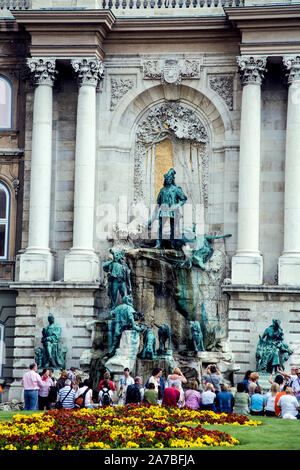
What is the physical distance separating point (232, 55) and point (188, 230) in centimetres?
660

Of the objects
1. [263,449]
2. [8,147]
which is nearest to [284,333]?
[8,147]

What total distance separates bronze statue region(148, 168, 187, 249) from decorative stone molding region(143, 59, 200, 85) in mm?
3484

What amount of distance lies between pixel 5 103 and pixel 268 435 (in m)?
22.9

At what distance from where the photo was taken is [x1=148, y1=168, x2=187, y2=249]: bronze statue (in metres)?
41.7

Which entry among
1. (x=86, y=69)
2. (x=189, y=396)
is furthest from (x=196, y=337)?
(x=86, y=69)

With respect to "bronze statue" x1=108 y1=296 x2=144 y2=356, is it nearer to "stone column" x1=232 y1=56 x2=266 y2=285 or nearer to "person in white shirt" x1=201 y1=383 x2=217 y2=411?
"stone column" x1=232 y1=56 x2=266 y2=285

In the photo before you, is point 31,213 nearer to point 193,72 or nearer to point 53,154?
point 53,154

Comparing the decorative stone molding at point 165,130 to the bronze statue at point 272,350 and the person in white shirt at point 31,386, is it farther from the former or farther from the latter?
the person in white shirt at point 31,386

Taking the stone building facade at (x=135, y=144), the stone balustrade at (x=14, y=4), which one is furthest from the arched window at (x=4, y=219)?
the stone balustrade at (x=14, y=4)

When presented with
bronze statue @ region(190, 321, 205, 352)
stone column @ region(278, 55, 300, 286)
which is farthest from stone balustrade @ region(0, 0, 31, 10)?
bronze statue @ region(190, 321, 205, 352)

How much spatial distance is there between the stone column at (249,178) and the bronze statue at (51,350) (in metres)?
6.39

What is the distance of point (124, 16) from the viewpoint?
42.7 meters

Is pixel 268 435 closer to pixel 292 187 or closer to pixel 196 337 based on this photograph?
pixel 196 337
